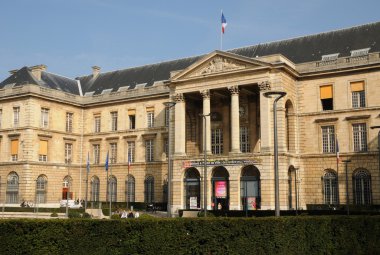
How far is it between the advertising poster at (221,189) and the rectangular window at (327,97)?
12.4 meters

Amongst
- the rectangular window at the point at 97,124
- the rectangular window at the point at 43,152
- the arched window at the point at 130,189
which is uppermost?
the rectangular window at the point at 97,124

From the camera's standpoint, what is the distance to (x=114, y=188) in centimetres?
6216

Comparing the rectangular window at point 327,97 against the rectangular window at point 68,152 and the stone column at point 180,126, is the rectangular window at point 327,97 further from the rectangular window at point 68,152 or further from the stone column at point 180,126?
the rectangular window at point 68,152

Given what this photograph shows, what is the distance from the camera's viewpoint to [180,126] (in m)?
50.7

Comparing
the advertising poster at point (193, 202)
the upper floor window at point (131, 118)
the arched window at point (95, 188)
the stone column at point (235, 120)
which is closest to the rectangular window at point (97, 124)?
the upper floor window at point (131, 118)

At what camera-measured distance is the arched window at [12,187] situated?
57.1 meters

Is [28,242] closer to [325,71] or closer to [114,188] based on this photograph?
[325,71]

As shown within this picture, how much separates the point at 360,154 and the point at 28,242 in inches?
1440

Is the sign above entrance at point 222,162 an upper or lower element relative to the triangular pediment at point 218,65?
lower

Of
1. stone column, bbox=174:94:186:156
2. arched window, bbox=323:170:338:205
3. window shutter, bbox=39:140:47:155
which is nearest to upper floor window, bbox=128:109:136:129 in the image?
window shutter, bbox=39:140:47:155

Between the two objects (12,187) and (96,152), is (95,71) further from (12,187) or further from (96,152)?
(12,187)

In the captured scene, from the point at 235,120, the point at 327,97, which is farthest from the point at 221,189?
the point at 327,97

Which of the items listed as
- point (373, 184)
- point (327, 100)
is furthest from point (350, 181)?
point (327, 100)

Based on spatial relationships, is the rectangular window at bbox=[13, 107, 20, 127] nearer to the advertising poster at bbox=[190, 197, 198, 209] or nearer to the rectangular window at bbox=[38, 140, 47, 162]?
the rectangular window at bbox=[38, 140, 47, 162]
